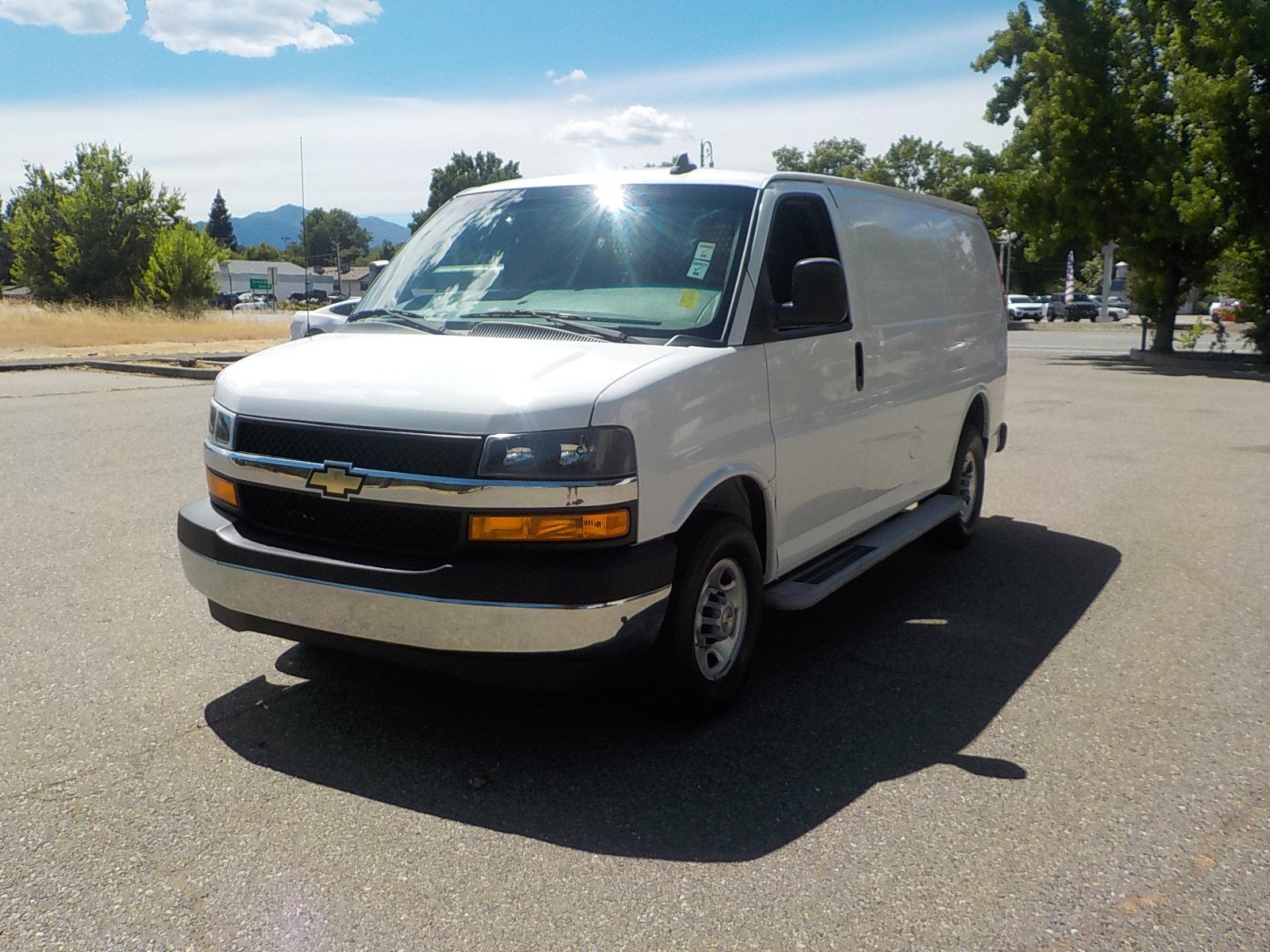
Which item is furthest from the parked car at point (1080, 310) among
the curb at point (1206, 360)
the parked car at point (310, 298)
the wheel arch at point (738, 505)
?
the wheel arch at point (738, 505)

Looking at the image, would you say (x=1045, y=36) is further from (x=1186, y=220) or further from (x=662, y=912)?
(x=662, y=912)

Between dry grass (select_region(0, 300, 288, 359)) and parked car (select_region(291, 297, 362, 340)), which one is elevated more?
parked car (select_region(291, 297, 362, 340))

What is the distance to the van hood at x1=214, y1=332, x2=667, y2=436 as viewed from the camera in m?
3.66

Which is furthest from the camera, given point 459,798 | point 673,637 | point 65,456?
point 65,456

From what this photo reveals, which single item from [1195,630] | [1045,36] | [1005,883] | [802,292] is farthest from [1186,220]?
[1005,883]

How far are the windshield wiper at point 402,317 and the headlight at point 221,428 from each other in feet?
2.72

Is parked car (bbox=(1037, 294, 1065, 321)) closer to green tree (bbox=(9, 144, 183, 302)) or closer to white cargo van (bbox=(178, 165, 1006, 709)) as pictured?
green tree (bbox=(9, 144, 183, 302))

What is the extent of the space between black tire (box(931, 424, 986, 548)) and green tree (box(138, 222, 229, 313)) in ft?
131

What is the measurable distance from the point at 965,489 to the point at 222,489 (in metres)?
4.74

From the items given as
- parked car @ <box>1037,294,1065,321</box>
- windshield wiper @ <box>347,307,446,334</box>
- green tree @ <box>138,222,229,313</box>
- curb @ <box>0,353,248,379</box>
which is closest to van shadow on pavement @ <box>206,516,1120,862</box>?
windshield wiper @ <box>347,307,446,334</box>

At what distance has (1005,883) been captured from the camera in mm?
3209

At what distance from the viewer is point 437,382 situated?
3807mm

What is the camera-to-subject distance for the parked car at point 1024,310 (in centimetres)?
6072

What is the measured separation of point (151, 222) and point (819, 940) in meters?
51.6
